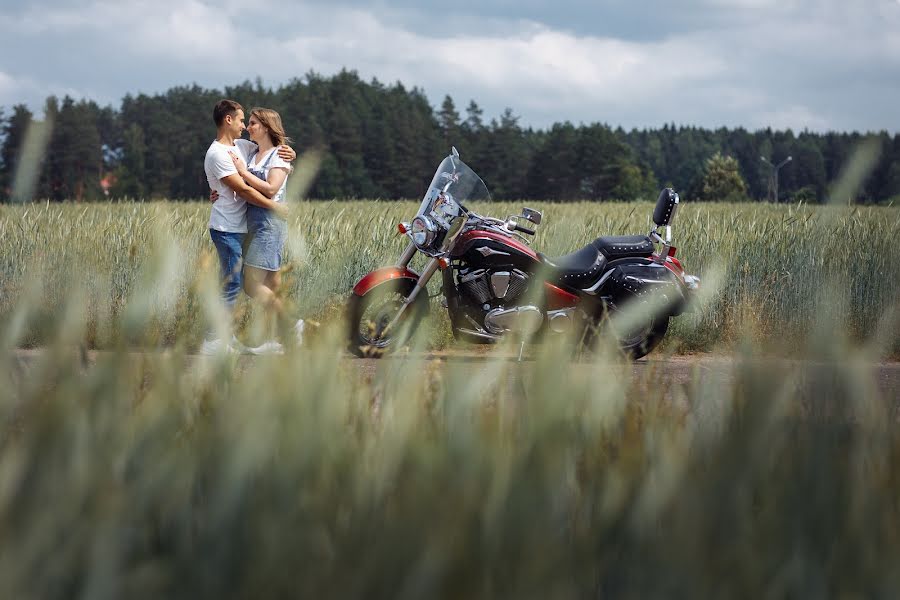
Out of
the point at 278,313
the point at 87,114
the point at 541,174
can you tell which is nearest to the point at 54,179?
the point at 87,114

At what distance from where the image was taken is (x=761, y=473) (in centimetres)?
188

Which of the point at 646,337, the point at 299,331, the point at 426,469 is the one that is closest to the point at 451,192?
the point at 646,337

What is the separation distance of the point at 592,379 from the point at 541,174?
455 ft

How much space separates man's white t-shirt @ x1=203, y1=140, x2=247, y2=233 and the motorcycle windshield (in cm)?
137

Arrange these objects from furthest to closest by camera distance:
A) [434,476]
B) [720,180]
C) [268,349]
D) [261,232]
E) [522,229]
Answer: [720,180] → [261,232] → [522,229] → [268,349] → [434,476]

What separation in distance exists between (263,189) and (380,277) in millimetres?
1111

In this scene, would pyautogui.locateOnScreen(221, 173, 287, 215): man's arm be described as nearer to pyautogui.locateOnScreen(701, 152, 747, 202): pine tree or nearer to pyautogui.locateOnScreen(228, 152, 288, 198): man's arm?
pyautogui.locateOnScreen(228, 152, 288, 198): man's arm

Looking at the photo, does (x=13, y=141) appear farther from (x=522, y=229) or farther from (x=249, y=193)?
(x=522, y=229)

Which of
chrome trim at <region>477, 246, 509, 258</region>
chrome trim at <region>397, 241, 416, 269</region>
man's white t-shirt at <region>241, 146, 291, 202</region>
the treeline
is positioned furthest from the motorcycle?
the treeline

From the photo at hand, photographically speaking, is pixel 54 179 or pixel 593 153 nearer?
pixel 54 179

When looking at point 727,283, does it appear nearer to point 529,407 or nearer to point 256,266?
point 256,266

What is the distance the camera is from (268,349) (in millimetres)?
2338

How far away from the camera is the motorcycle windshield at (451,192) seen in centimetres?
817

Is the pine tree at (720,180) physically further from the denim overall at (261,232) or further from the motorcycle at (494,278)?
the denim overall at (261,232)
